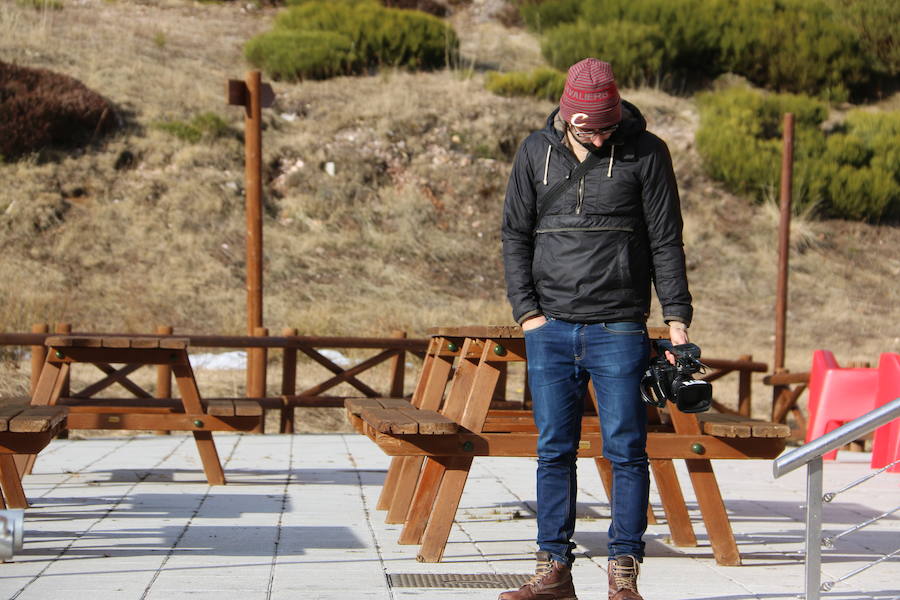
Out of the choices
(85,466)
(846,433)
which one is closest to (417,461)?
(846,433)

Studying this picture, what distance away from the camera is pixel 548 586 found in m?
4.36

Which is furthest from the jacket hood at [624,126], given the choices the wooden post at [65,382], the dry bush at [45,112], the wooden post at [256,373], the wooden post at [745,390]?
the dry bush at [45,112]

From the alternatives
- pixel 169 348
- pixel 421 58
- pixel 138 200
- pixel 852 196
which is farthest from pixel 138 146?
pixel 169 348

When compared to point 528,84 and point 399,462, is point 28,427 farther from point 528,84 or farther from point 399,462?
point 528,84

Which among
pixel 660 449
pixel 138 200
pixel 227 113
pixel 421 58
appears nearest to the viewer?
pixel 660 449

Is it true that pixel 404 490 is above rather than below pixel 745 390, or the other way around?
above

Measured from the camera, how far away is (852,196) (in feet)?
91.9

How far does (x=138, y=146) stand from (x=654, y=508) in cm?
1961

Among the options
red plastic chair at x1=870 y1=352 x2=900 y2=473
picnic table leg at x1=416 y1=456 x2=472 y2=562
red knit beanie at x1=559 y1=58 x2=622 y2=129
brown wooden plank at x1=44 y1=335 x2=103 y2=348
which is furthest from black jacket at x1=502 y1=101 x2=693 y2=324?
red plastic chair at x1=870 y1=352 x2=900 y2=473

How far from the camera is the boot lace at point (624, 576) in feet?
14.1

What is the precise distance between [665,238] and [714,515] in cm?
162

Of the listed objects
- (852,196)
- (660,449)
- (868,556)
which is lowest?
(852,196)

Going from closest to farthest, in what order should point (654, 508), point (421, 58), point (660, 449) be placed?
point (660, 449), point (654, 508), point (421, 58)

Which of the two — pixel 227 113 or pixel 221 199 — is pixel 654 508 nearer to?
pixel 221 199
